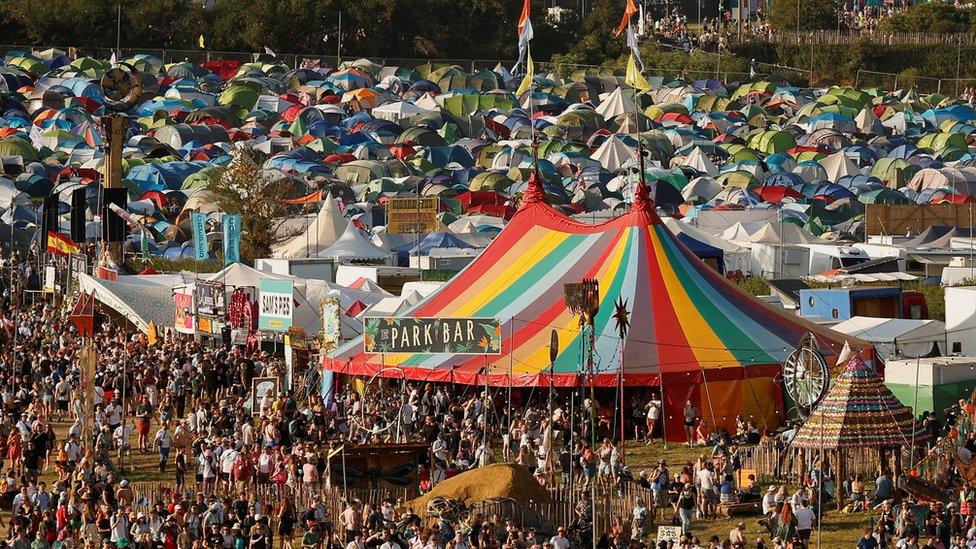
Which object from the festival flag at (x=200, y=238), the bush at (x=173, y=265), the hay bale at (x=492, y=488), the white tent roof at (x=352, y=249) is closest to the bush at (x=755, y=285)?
the white tent roof at (x=352, y=249)

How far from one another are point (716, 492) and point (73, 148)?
4399 centimetres

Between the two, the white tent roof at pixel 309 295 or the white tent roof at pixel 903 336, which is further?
the white tent roof at pixel 309 295

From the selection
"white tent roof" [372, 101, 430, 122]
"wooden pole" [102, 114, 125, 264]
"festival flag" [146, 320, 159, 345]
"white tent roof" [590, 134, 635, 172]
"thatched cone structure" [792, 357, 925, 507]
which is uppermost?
"white tent roof" [372, 101, 430, 122]

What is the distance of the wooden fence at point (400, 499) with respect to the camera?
63.0 feet

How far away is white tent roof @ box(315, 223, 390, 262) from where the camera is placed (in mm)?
40250

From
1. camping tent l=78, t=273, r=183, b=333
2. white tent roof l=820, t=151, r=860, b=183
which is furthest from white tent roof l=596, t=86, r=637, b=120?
camping tent l=78, t=273, r=183, b=333

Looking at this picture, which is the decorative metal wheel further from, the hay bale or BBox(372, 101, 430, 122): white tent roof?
BBox(372, 101, 430, 122): white tent roof

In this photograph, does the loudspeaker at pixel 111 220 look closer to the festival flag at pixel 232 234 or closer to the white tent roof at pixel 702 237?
the festival flag at pixel 232 234

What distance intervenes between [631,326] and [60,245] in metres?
17.1

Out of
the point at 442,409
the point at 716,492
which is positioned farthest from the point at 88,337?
the point at 716,492

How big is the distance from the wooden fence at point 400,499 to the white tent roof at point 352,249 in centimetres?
1818

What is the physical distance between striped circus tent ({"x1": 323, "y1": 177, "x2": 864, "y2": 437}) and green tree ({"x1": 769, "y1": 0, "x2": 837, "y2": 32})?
7287cm

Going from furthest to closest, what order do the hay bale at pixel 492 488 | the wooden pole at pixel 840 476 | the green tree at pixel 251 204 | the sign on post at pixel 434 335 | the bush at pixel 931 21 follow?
1. the bush at pixel 931 21
2. the green tree at pixel 251 204
3. the sign on post at pixel 434 335
4. the wooden pole at pixel 840 476
5. the hay bale at pixel 492 488

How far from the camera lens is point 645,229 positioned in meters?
27.2
